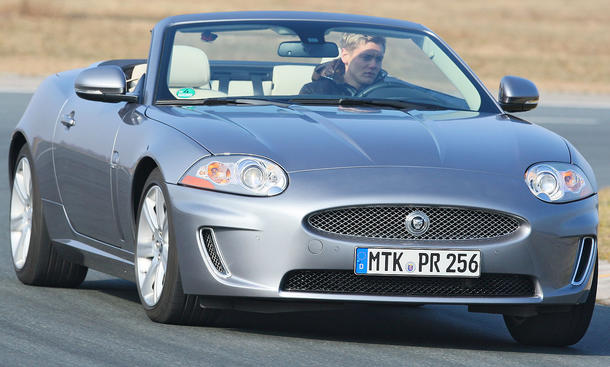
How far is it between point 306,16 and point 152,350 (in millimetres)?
2701

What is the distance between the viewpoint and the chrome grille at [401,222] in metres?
Result: 5.87

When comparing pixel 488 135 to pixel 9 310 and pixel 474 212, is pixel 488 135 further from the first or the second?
pixel 9 310

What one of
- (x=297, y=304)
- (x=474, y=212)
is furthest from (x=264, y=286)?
(x=474, y=212)

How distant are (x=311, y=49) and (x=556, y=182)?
1949 mm

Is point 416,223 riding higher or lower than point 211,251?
higher

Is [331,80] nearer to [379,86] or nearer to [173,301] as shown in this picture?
[379,86]

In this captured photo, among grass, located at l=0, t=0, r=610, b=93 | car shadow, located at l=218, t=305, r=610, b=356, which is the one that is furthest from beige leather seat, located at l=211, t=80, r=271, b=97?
grass, located at l=0, t=0, r=610, b=93

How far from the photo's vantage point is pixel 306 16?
7.93 meters

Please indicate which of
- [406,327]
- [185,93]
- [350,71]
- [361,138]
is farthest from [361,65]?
[406,327]

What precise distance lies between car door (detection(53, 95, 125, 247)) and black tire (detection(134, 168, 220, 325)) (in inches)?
23.7

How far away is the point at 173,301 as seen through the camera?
6.18 meters

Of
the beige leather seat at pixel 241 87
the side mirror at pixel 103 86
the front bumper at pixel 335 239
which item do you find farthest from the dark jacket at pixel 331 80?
the front bumper at pixel 335 239

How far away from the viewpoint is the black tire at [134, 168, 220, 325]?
241 inches

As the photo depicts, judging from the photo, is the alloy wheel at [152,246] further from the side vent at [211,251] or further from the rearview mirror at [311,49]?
the rearview mirror at [311,49]
